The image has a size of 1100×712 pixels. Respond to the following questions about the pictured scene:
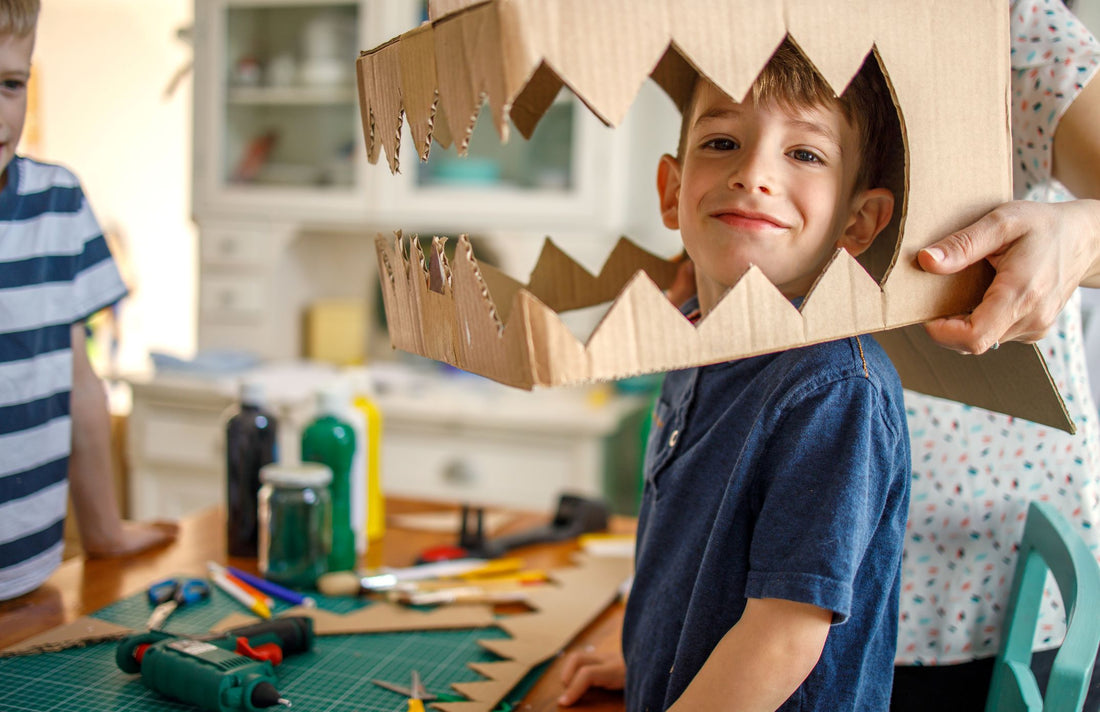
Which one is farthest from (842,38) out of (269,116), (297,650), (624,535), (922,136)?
(269,116)

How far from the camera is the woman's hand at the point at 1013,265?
0.55 meters

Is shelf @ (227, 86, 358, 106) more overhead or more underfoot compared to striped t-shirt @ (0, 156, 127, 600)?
more overhead

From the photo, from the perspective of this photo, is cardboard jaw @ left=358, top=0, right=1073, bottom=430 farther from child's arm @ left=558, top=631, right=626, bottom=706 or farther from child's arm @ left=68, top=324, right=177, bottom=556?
child's arm @ left=68, top=324, right=177, bottom=556

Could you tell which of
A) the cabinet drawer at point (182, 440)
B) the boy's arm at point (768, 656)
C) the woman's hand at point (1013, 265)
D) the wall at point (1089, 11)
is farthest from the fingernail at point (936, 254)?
the cabinet drawer at point (182, 440)

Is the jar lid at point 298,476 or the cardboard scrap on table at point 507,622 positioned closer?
the cardboard scrap on table at point 507,622

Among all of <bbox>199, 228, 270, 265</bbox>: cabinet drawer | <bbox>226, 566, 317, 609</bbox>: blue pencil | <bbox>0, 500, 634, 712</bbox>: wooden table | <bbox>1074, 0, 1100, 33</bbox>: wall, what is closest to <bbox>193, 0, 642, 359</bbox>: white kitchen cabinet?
<bbox>199, 228, 270, 265</bbox>: cabinet drawer

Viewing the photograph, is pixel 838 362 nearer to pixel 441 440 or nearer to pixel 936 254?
pixel 936 254

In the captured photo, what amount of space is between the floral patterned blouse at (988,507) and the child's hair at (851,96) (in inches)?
8.2

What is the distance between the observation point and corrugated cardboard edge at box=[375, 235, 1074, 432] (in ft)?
1.51

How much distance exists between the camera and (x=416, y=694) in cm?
72

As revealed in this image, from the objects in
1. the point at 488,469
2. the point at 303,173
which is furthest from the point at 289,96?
the point at 488,469

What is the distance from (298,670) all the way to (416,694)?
0.38 ft

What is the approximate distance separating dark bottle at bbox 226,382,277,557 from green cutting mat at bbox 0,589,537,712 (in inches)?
5.6

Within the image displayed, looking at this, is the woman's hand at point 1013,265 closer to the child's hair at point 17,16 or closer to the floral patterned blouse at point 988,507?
the floral patterned blouse at point 988,507
